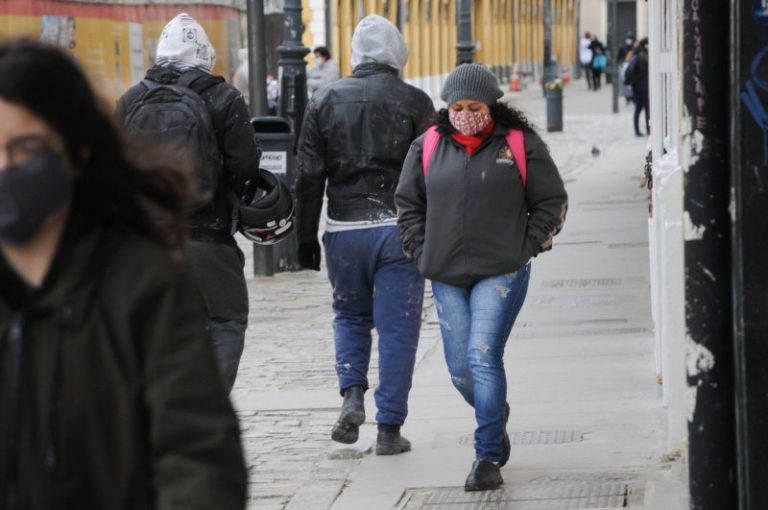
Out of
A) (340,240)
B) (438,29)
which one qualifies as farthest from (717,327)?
(438,29)

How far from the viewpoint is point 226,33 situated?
24969 mm

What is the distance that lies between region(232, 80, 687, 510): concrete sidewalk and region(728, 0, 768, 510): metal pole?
1.66m

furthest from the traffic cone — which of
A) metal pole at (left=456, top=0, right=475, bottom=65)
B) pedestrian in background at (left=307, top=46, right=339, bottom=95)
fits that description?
metal pole at (left=456, top=0, right=475, bottom=65)

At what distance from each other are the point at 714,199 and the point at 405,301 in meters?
2.84

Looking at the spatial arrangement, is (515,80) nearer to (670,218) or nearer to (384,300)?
(384,300)

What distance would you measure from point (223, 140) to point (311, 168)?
101cm

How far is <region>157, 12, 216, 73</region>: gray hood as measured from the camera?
21.9 feet

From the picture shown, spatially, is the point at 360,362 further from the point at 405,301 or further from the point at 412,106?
the point at 412,106

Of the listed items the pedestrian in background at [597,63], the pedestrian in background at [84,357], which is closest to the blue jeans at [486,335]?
the pedestrian in background at [84,357]

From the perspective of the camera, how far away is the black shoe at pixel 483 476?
669 cm

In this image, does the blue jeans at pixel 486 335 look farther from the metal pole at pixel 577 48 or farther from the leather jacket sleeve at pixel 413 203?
the metal pole at pixel 577 48

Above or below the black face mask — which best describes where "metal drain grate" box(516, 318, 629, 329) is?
below

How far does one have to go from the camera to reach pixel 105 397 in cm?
252

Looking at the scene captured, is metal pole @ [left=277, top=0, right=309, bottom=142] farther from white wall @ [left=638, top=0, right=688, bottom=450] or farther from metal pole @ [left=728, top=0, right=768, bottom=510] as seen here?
metal pole @ [left=728, top=0, right=768, bottom=510]
